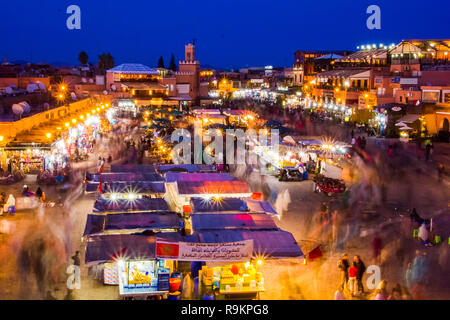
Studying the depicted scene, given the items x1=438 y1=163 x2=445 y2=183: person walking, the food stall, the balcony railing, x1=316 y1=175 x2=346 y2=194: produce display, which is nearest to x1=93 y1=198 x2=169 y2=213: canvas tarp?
the food stall

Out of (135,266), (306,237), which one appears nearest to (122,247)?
(135,266)

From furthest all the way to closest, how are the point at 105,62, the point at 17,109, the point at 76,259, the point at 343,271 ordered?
the point at 105,62 → the point at 17,109 → the point at 76,259 → the point at 343,271

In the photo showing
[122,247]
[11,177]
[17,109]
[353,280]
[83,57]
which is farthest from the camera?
[83,57]

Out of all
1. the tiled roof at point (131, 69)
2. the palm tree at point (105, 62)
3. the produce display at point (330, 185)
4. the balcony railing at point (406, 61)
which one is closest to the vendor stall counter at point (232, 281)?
the produce display at point (330, 185)

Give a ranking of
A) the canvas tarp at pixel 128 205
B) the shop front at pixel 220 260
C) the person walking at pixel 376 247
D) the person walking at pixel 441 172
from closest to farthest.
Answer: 1. the shop front at pixel 220 260
2. the person walking at pixel 376 247
3. the canvas tarp at pixel 128 205
4. the person walking at pixel 441 172

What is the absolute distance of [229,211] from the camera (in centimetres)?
1067

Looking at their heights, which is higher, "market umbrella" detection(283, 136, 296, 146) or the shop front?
"market umbrella" detection(283, 136, 296, 146)

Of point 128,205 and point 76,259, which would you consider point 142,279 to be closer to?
point 76,259

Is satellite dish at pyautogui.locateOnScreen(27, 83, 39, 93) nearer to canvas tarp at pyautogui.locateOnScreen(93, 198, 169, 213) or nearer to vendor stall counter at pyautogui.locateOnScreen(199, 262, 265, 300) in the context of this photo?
canvas tarp at pyautogui.locateOnScreen(93, 198, 169, 213)

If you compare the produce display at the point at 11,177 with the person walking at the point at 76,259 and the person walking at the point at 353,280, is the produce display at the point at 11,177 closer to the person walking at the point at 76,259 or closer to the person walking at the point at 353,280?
the person walking at the point at 76,259

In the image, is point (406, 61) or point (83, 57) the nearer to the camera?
point (406, 61)
